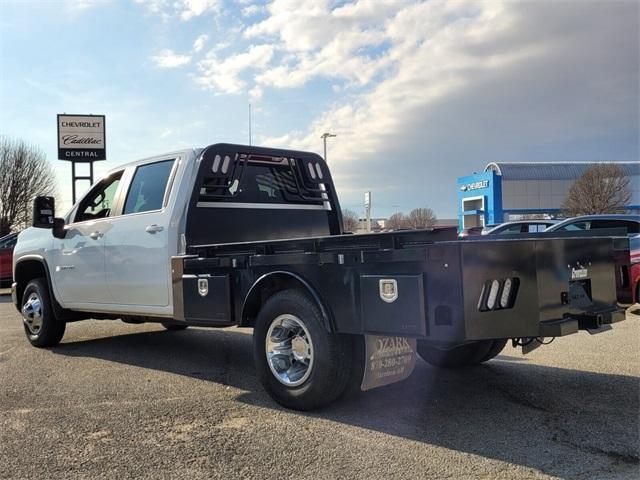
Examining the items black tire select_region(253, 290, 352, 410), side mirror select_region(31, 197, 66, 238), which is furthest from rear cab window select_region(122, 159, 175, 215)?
black tire select_region(253, 290, 352, 410)

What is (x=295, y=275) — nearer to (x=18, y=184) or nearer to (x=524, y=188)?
(x=18, y=184)

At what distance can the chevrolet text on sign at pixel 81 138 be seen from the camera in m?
29.2

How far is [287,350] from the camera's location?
441cm

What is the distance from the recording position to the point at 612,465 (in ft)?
10.9

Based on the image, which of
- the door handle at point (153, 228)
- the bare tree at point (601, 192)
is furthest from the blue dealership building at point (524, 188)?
the door handle at point (153, 228)

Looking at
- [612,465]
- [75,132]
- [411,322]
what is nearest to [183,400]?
[411,322]

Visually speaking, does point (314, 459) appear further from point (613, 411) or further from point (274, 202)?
point (274, 202)

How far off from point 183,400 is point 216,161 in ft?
7.40

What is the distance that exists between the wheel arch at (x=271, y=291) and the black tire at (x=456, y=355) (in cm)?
158

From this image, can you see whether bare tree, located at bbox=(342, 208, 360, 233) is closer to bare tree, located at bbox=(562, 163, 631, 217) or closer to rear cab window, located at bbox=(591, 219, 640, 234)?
rear cab window, located at bbox=(591, 219, 640, 234)

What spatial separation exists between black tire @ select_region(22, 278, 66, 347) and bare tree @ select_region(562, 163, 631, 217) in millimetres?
45287

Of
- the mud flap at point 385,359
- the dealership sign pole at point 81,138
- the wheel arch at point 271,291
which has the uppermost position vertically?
the dealership sign pole at point 81,138

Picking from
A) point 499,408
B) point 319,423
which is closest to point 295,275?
point 319,423

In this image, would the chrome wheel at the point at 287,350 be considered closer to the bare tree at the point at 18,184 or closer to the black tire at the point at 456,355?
the black tire at the point at 456,355
